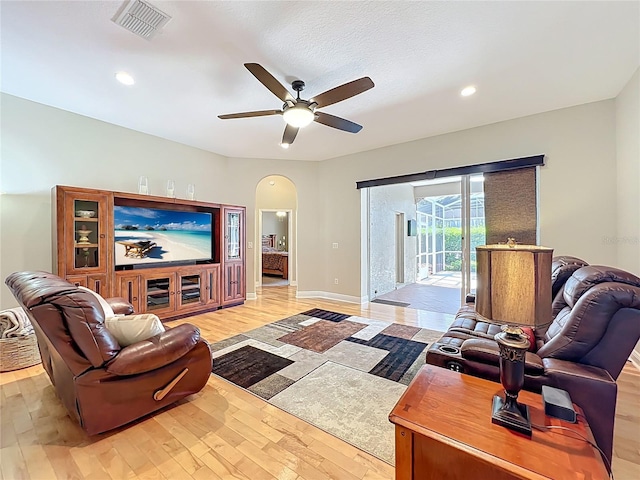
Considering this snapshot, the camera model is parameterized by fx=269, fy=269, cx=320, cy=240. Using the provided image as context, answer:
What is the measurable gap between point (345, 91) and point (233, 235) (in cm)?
366

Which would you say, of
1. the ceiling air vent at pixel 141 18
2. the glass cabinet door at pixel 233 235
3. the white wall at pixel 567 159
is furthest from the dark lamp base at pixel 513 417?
the glass cabinet door at pixel 233 235

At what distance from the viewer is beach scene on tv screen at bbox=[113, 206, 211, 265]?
393 cm

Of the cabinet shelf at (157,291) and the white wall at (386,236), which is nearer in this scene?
the cabinet shelf at (157,291)

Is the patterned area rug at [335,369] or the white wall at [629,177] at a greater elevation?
the white wall at [629,177]

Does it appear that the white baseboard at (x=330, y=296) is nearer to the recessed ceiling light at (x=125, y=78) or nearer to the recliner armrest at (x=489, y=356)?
the recliner armrest at (x=489, y=356)

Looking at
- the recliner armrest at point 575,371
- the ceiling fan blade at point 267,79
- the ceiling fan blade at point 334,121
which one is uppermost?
the ceiling fan blade at point 267,79

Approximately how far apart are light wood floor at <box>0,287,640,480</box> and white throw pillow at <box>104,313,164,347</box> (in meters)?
0.61

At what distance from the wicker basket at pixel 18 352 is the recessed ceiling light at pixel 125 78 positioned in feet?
9.15

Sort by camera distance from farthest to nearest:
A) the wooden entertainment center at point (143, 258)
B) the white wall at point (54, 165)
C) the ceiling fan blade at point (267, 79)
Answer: the wooden entertainment center at point (143, 258), the white wall at point (54, 165), the ceiling fan blade at point (267, 79)

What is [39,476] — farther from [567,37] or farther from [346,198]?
[346,198]

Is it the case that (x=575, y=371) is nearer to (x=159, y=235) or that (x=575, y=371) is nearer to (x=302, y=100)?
(x=302, y=100)

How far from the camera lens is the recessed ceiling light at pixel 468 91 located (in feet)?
9.83

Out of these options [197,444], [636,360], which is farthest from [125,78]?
[636,360]

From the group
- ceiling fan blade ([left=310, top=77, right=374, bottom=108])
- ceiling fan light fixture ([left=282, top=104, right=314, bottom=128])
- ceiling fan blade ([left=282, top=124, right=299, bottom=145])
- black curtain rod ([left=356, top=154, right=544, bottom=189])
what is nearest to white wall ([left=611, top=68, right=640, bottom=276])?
black curtain rod ([left=356, top=154, right=544, bottom=189])
